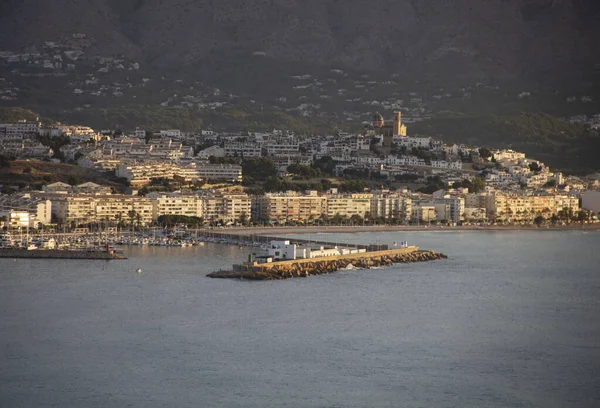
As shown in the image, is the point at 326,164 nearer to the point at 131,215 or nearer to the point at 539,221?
the point at 539,221

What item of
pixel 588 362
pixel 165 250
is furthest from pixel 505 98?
pixel 588 362

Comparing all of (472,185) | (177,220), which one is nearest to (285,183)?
(472,185)

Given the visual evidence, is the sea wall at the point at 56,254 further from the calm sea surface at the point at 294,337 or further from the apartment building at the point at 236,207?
the apartment building at the point at 236,207

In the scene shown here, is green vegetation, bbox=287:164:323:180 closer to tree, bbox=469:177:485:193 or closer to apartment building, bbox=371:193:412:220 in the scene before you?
tree, bbox=469:177:485:193

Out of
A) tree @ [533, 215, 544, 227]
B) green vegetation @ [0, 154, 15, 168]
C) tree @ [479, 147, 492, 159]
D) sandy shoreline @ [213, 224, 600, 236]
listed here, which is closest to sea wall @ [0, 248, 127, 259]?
sandy shoreline @ [213, 224, 600, 236]

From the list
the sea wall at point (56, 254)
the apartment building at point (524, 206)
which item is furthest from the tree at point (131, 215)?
the apartment building at point (524, 206)

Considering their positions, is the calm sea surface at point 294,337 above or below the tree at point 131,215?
below
